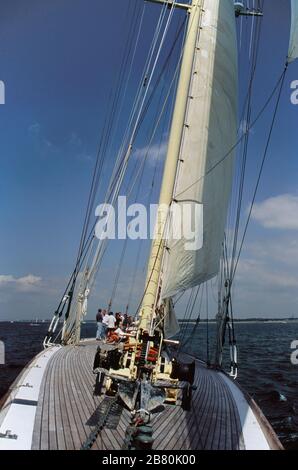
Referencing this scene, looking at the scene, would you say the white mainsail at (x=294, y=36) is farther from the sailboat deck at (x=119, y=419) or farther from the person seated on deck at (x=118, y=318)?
the person seated on deck at (x=118, y=318)

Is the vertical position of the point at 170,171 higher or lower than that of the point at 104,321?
higher

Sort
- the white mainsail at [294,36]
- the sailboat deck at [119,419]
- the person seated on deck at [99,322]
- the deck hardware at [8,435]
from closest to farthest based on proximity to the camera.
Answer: the deck hardware at [8,435], the sailboat deck at [119,419], the white mainsail at [294,36], the person seated on deck at [99,322]

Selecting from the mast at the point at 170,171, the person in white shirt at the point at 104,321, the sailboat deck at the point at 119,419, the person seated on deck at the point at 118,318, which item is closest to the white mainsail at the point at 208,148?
the mast at the point at 170,171

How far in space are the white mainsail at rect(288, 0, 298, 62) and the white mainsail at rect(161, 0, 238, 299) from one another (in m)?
1.98

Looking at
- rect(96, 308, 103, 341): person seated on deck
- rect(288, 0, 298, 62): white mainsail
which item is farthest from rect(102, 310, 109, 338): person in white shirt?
rect(288, 0, 298, 62): white mainsail

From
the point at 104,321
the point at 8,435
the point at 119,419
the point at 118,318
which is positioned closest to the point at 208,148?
the point at 119,419

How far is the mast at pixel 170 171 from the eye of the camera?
9250mm

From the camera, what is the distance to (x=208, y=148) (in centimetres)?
1051

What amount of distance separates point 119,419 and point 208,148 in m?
7.17

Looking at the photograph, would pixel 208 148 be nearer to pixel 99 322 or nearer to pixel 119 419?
pixel 119 419

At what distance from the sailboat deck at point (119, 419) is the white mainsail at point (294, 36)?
10.4m

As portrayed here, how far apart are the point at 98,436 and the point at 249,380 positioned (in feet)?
52.3

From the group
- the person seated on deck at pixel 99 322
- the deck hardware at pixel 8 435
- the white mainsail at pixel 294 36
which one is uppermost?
the white mainsail at pixel 294 36
